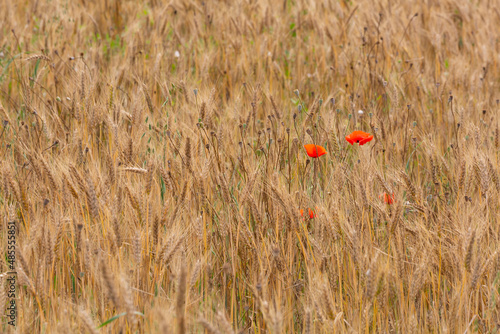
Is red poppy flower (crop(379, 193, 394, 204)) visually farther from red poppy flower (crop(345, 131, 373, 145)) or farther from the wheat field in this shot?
red poppy flower (crop(345, 131, 373, 145))

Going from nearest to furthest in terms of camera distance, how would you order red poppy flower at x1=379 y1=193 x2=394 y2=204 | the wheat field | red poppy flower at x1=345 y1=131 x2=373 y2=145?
1. the wheat field
2. red poppy flower at x1=379 y1=193 x2=394 y2=204
3. red poppy flower at x1=345 y1=131 x2=373 y2=145

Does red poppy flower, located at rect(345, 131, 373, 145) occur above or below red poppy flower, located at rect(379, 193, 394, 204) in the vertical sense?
above

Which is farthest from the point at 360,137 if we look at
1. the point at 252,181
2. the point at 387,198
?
the point at 252,181

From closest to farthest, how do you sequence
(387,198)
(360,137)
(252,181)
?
(252,181) → (387,198) → (360,137)

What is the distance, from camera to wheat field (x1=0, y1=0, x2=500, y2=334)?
145 centimetres

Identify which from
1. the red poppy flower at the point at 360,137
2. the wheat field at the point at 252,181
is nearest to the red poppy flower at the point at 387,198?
the wheat field at the point at 252,181

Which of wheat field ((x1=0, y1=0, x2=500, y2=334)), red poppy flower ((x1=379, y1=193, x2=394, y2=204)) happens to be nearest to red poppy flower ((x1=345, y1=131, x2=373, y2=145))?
wheat field ((x1=0, y1=0, x2=500, y2=334))

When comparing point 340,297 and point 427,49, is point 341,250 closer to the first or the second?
point 340,297

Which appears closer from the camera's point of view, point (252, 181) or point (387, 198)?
point (252, 181)

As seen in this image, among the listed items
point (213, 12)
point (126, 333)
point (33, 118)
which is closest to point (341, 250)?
point (126, 333)

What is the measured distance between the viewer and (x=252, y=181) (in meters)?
1.72

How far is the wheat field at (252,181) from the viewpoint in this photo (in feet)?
4.75

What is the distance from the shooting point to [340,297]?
150 cm

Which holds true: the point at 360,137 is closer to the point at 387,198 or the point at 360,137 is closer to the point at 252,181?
the point at 387,198
